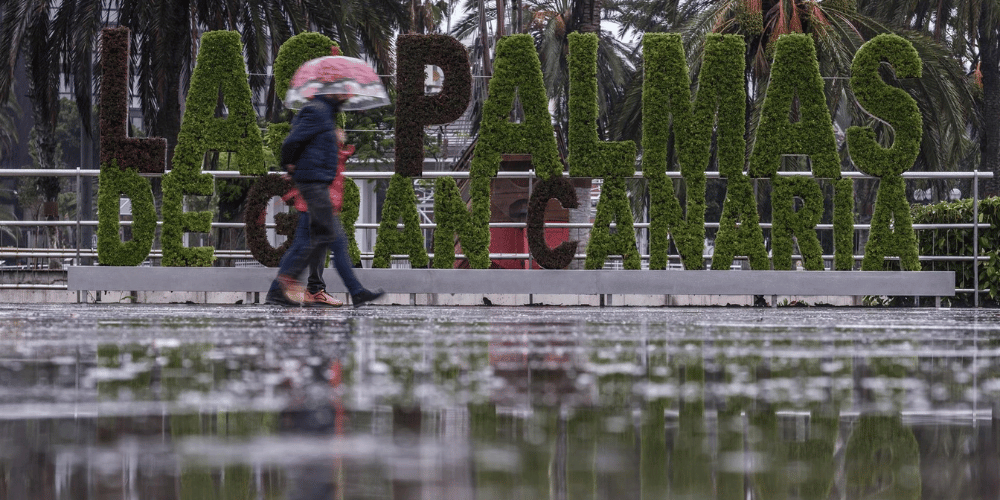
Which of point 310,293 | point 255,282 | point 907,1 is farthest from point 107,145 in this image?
point 907,1

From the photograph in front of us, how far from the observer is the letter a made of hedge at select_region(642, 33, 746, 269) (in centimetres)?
1280

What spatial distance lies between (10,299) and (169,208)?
3151 millimetres

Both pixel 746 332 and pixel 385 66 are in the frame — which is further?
pixel 385 66

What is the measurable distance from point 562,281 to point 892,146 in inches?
158

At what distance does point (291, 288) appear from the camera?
8750mm

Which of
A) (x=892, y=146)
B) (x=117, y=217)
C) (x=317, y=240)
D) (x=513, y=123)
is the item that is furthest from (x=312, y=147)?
(x=892, y=146)

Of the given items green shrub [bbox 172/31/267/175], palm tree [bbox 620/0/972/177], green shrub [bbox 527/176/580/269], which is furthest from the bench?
palm tree [bbox 620/0/972/177]

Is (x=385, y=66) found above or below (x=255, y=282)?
above

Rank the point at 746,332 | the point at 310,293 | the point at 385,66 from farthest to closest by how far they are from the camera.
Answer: the point at 385,66 → the point at 310,293 → the point at 746,332

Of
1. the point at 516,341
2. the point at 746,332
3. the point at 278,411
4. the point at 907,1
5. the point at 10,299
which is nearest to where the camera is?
the point at 278,411

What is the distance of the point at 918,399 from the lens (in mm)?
2879

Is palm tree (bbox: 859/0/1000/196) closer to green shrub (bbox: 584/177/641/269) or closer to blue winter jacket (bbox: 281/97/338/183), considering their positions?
green shrub (bbox: 584/177/641/269)

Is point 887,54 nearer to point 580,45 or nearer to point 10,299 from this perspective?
point 580,45

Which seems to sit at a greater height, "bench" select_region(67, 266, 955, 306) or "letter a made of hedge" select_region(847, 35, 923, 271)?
"letter a made of hedge" select_region(847, 35, 923, 271)
